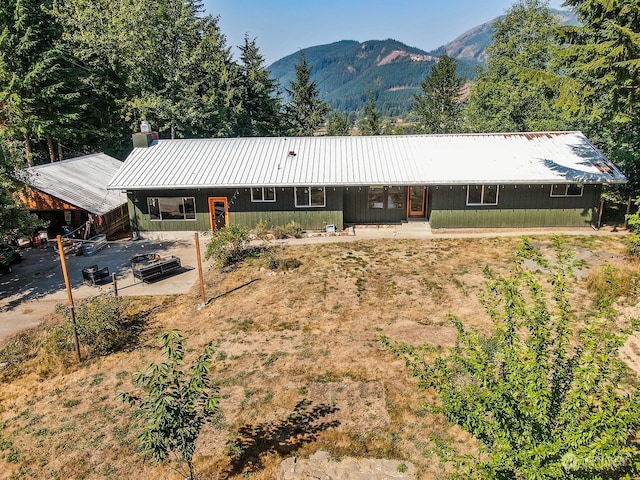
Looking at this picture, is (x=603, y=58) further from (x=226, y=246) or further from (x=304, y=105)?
(x=304, y=105)

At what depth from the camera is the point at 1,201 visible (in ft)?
49.9

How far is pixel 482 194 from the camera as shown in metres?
21.8

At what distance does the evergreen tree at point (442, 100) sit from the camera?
43312 mm

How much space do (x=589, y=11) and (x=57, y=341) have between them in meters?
22.0

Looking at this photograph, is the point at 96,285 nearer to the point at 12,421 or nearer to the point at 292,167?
the point at 12,421

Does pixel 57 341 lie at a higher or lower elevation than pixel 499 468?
lower

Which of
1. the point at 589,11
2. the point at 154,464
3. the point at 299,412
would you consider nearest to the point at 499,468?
the point at 299,412

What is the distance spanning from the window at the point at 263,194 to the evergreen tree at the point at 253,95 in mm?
16755

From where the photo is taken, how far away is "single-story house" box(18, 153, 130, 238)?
21.9m

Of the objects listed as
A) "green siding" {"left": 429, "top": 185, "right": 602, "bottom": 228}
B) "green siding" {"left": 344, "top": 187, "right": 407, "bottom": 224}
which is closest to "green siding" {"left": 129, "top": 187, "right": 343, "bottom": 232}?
"green siding" {"left": 344, "top": 187, "right": 407, "bottom": 224}

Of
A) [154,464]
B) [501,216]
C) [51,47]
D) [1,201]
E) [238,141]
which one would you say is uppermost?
[51,47]

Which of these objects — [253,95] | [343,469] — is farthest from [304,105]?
[343,469]

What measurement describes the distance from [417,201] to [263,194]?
8.43 meters

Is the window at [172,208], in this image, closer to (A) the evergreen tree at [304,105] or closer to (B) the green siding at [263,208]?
(B) the green siding at [263,208]
